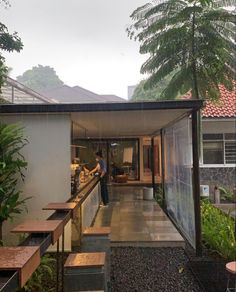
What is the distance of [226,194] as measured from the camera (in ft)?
41.8

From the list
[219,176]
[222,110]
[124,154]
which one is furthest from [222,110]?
[124,154]

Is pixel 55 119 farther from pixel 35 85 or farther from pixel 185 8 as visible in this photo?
pixel 35 85

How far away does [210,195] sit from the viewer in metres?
13.1

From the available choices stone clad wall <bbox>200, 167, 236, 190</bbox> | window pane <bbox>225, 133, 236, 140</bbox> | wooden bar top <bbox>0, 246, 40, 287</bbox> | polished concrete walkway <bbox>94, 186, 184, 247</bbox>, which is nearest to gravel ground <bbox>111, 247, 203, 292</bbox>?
polished concrete walkway <bbox>94, 186, 184, 247</bbox>

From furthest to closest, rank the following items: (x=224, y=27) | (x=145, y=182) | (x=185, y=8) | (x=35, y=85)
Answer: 1. (x=35, y=85)
2. (x=145, y=182)
3. (x=224, y=27)
4. (x=185, y=8)

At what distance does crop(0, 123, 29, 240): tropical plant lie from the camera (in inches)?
219

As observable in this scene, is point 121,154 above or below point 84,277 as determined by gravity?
above

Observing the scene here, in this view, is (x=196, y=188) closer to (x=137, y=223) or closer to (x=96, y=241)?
(x=96, y=241)

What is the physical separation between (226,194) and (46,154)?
28.2 ft

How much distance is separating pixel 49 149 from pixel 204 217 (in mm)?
3937

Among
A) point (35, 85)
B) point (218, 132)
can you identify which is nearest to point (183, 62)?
point (218, 132)

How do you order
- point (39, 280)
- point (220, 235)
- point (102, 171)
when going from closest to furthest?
point (39, 280) → point (220, 235) → point (102, 171)

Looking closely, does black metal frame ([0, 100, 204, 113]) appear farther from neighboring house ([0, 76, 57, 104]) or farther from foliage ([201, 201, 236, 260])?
neighboring house ([0, 76, 57, 104])

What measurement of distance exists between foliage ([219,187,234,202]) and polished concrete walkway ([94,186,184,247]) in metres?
3.22
